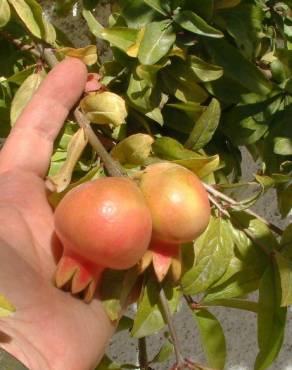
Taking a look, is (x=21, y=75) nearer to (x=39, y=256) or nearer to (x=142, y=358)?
(x=39, y=256)

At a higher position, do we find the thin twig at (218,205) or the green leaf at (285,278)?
the thin twig at (218,205)

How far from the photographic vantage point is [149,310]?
864 mm

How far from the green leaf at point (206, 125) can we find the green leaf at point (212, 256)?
Answer: 0.10m

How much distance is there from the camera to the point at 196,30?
2.89 feet

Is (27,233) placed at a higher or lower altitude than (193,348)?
higher

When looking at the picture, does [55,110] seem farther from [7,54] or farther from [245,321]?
[245,321]

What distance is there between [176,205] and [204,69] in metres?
0.25

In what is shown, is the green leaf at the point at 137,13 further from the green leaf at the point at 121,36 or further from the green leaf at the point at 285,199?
the green leaf at the point at 285,199

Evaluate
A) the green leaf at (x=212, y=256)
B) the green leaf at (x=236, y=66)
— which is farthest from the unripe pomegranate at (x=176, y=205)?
the green leaf at (x=236, y=66)

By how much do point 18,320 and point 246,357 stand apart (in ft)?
2.53

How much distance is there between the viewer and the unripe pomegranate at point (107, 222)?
0.74m

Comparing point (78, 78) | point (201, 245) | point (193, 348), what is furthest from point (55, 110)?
point (193, 348)

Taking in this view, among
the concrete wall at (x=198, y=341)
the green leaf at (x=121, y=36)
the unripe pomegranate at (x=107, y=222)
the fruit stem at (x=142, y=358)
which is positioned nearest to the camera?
the unripe pomegranate at (x=107, y=222)

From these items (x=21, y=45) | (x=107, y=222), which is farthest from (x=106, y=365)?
(x=21, y=45)
